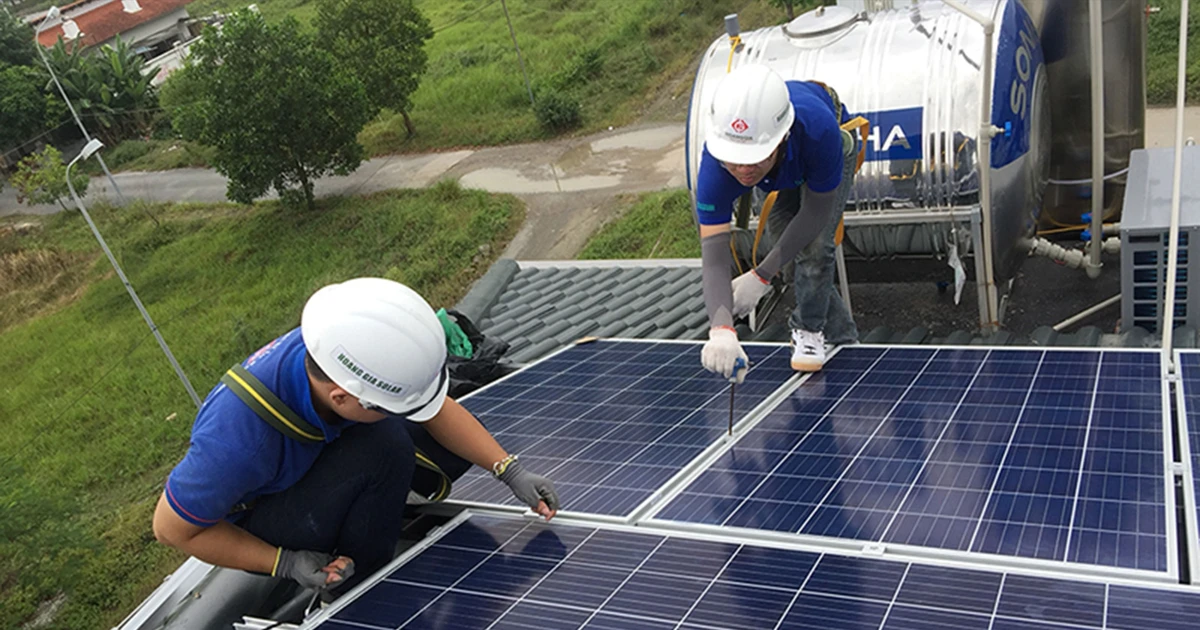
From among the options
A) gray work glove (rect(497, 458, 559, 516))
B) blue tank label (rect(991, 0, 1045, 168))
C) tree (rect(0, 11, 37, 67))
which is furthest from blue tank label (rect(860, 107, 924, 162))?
tree (rect(0, 11, 37, 67))

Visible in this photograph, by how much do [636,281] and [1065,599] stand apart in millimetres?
7720

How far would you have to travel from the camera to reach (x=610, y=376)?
22.2 ft

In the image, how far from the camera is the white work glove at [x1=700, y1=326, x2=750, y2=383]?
543cm

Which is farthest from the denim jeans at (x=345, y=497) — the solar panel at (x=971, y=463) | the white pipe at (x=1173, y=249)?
the white pipe at (x=1173, y=249)

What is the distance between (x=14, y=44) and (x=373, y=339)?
2125 inches

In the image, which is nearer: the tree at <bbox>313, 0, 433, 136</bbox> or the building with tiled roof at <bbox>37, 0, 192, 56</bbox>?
the tree at <bbox>313, 0, 433, 136</bbox>

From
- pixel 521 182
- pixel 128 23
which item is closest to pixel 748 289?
pixel 521 182

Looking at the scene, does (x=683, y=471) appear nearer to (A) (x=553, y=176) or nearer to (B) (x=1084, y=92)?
(B) (x=1084, y=92)

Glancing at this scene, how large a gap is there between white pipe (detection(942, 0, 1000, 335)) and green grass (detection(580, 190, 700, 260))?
42.5 ft

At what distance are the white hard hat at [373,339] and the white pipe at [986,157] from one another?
480cm

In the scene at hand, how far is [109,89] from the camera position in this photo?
1642 inches

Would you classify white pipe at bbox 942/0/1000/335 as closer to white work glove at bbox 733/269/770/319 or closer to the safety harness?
white work glove at bbox 733/269/770/319

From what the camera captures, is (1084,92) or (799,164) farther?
(1084,92)

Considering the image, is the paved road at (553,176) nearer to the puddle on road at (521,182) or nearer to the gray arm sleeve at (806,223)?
the puddle on road at (521,182)
